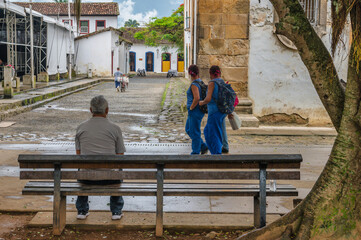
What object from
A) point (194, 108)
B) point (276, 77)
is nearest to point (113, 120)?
point (276, 77)

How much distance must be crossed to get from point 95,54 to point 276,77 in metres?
32.5

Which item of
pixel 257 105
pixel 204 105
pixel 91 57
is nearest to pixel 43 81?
pixel 91 57

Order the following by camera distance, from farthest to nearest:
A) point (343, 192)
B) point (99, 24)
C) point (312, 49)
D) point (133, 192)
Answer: point (99, 24), point (133, 192), point (312, 49), point (343, 192)

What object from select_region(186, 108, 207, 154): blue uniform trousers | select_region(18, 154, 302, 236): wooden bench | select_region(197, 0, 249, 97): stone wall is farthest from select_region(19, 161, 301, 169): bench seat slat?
select_region(197, 0, 249, 97): stone wall

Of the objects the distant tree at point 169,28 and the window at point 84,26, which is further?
the window at point 84,26

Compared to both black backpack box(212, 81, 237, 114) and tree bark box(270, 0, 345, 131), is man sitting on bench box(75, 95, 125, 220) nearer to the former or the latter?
tree bark box(270, 0, 345, 131)

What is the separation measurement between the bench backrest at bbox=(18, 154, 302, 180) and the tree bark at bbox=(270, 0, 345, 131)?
61 cm

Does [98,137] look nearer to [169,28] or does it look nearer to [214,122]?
[214,122]

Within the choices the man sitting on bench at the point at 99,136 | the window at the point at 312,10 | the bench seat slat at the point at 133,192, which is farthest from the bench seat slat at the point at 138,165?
the window at the point at 312,10

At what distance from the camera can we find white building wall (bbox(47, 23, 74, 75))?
3281cm

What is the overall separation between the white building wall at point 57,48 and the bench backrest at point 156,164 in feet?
93.6

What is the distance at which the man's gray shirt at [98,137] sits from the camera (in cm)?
488

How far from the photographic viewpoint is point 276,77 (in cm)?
1228

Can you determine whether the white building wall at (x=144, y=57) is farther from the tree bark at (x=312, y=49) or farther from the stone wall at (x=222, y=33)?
the tree bark at (x=312, y=49)
